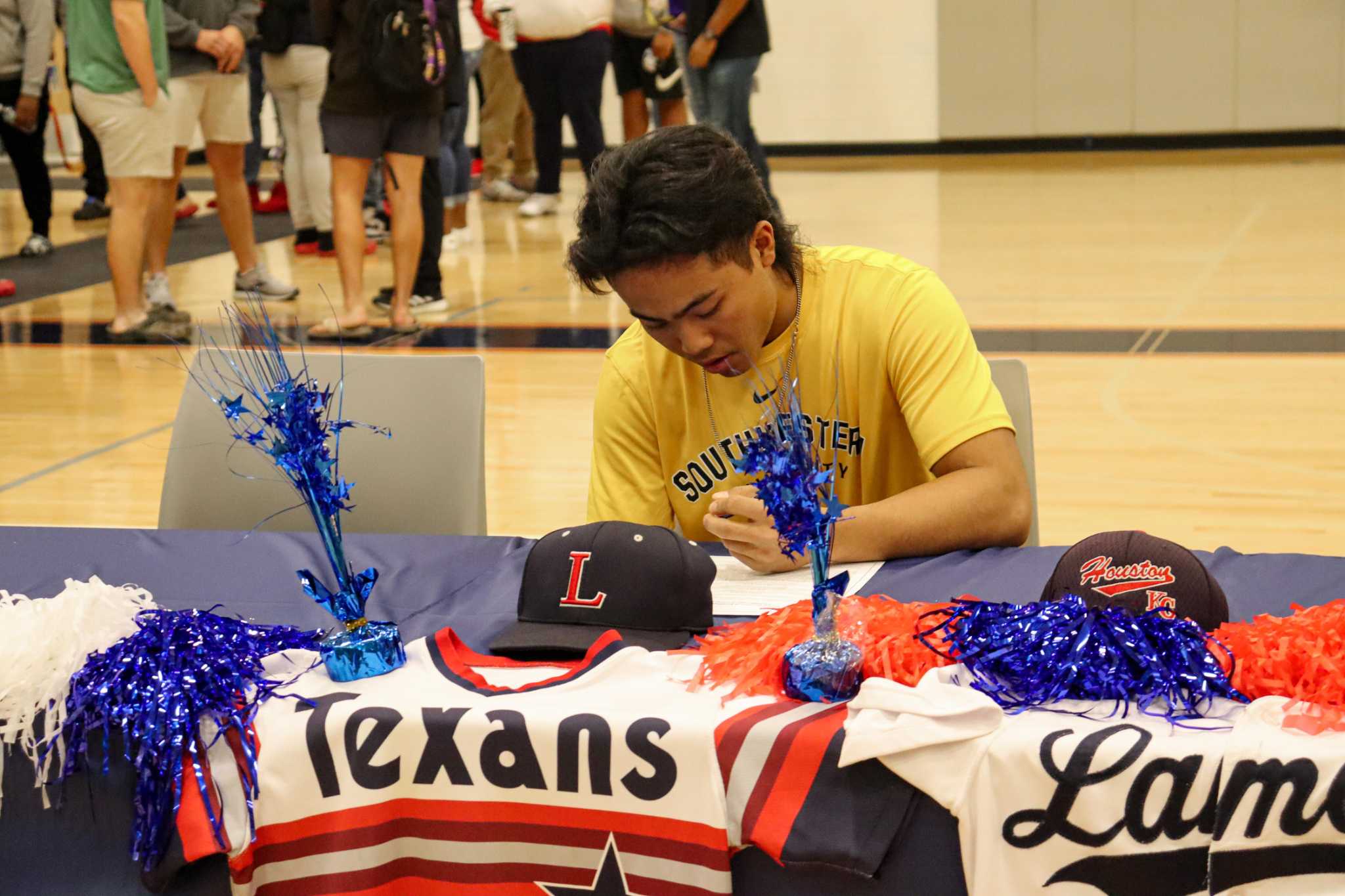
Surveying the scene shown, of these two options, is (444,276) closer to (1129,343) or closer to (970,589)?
(1129,343)

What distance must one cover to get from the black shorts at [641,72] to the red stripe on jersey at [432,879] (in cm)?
626

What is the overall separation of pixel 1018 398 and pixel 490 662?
1.01 m

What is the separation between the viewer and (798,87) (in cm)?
1052

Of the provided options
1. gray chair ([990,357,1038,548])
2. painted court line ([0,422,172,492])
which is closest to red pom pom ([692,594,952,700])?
gray chair ([990,357,1038,548])

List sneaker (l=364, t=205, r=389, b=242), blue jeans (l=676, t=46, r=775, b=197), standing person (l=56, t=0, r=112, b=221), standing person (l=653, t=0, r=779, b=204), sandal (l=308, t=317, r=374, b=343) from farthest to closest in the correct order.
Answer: standing person (l=56, t=0, r=112, b=221) → sneaker (l=364, t=205, r=389, b=242) → blue jeans (l=676, t=46, r=775, b=197) → standing person (l=653, t=0, r=779, b=204) → sandal (l=308, t=317, r=374, b=343)

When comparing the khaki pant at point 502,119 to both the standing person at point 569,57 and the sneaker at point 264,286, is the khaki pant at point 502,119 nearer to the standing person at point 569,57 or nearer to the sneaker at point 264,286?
the standing person at point 569,57

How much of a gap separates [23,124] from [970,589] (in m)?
5.96

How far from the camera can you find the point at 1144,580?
1.22 metres

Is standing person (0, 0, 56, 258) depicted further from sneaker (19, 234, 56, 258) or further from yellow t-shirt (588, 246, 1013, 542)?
yellow t-shirt (588, 246, 1013, 542)

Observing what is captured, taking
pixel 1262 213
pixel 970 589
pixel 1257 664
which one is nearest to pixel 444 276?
pixel 1262 213

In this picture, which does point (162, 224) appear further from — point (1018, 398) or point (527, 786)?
point (527, 786)

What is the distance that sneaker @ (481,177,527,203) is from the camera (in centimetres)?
919

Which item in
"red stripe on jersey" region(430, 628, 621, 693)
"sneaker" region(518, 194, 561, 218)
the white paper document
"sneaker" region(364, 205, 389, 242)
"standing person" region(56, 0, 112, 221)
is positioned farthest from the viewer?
"standing person" region(56, 0, 112, 221)

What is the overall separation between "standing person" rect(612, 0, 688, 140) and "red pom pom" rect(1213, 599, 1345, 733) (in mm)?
6080
